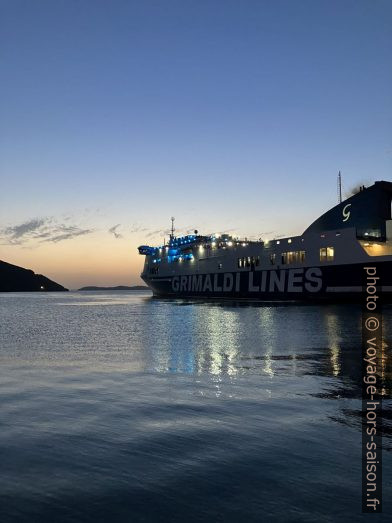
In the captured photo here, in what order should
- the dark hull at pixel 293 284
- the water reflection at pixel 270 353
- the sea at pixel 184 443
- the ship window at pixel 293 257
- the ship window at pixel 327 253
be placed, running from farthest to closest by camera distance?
1. the ship window at pixel 293 257
2. the ship window at pixel 327 253
3. the dark hull at pixel 293 284
4. the water reflection at pixel 270 353
5. the sea at pixel 184 443

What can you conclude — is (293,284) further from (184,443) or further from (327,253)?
(184,443)

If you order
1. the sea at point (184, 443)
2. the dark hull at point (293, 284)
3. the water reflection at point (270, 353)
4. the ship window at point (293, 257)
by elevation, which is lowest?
the water reflection at point (270, 353)

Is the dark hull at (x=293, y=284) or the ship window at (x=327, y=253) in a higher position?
the ship window at (x=327, y=253)

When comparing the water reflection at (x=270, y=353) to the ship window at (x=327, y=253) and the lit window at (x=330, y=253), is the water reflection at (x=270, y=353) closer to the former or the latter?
the lit window at (x=330, y=253)

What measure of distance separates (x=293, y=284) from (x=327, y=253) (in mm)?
7260

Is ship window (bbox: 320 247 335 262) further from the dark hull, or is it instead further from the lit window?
the dark hull

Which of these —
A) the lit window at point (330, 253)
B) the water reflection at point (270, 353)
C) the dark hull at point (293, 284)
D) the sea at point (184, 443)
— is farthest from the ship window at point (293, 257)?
the sea at point (184, 443)

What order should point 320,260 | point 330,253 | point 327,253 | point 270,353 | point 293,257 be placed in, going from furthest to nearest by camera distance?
1. point 293,257
2. point 320,260
3. point 327,253
4. point 330,253
5. point 270,353

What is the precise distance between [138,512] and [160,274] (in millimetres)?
89944

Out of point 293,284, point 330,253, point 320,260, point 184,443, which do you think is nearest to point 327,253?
point 330,253

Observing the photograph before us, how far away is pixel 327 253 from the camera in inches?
2165

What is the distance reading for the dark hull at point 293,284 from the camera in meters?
50.6

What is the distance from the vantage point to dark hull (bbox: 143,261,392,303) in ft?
166

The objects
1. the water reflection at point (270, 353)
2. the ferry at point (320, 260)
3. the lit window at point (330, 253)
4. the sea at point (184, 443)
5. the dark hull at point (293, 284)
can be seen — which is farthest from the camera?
the lit window at point (330, 253)
